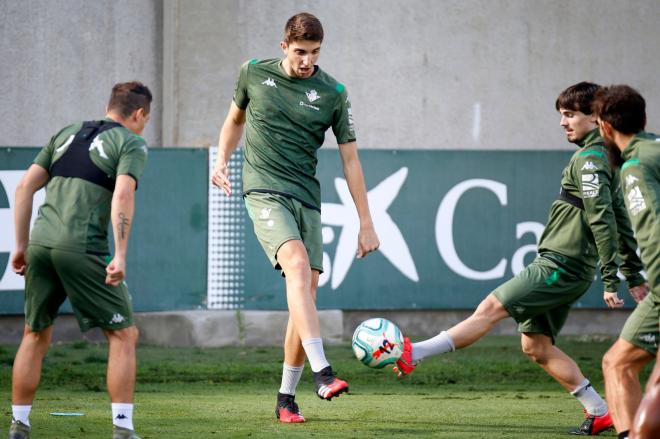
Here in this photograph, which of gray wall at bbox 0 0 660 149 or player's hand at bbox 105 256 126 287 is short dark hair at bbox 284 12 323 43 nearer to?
player's hand at bbox 105 256 126 287

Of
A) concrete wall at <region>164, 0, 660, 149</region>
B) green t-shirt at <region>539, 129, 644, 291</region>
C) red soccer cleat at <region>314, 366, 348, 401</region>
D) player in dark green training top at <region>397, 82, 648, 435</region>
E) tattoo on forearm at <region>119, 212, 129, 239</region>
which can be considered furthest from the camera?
concrete wall at <region>164, 0, 660, 149</region>

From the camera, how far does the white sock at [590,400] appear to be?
24.5 feet

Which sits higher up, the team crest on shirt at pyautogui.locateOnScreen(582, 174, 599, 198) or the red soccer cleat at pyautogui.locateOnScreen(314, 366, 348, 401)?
the team crest on shirt at pyautogui.locateOnScreen(582, 174, 599, 198)

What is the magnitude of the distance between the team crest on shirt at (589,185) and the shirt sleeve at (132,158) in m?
2.68

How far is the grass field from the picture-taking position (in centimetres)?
723

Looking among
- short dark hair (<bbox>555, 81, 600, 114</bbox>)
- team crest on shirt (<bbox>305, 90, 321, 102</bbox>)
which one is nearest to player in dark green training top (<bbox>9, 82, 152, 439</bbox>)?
team crest on shirt (<bbox>305, 90, 321, 102</bbox>)

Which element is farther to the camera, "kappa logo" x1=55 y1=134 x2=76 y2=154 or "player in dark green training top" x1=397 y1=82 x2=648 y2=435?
"player in dark green training top" x1=397 y1=82 x2=648 y2=435

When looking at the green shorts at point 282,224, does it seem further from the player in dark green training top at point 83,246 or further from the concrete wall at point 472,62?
the concrete wall at point 472,62

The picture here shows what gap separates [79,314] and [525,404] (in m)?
4.12

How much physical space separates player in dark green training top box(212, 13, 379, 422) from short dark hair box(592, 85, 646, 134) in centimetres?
216

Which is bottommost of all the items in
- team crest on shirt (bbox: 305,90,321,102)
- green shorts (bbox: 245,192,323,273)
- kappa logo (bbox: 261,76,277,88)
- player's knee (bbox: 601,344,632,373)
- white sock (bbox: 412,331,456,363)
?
white sock (bbox: 412,331,456,363)

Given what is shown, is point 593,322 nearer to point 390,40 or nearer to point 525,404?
point 390,40

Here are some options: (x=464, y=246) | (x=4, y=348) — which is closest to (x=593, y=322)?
(x=464, y=246)

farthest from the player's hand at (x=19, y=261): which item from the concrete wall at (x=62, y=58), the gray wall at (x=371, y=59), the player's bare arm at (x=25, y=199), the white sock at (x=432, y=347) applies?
the concrete wall at (x=62, y=58)
